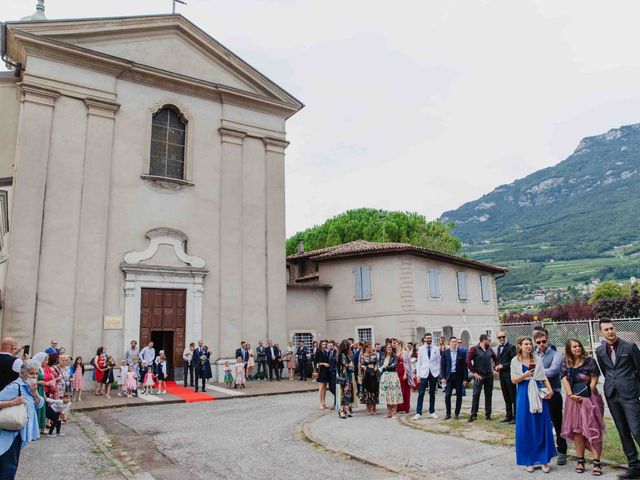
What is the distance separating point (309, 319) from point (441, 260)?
23.9 ft

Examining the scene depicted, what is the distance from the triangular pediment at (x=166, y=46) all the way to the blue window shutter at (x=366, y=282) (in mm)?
8262

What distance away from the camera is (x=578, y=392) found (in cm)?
677

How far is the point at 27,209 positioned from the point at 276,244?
920 cm

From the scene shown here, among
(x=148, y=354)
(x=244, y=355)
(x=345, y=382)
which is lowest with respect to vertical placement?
(x=345, y=382)

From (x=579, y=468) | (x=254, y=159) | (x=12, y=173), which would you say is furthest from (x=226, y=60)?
(x=579, y=468)

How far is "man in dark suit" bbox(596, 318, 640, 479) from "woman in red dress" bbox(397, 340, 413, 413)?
5943mm

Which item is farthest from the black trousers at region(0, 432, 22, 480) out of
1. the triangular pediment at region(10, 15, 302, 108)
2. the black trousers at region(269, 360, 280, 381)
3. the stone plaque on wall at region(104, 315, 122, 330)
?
the triangular pediment at region(10, 15, 302, 108)

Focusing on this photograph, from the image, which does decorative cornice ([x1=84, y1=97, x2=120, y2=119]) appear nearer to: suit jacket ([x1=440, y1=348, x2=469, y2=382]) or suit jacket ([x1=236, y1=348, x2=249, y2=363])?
suit jacket ([x1=236, y1=348, x2=249, y2=363])

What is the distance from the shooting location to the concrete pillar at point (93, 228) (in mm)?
16828

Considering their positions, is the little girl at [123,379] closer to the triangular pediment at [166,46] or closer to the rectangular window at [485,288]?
the triangular pediment at [166,46]

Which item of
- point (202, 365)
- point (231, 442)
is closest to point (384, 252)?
point (202, 365)

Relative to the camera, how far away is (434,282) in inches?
990

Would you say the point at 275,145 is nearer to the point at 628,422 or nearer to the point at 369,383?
the point at 369,383

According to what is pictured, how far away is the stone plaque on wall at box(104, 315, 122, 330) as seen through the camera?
56.4 ft
